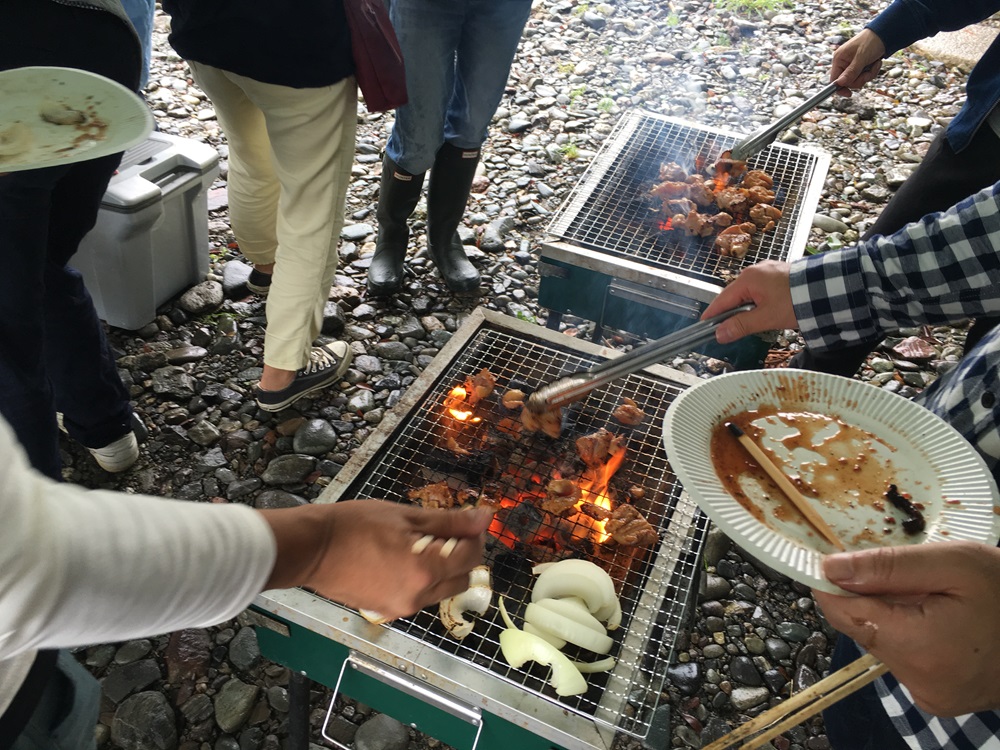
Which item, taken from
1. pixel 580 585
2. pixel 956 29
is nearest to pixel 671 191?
pixel 956 29

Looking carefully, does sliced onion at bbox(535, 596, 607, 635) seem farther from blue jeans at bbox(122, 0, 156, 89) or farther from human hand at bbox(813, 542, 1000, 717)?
blue jeans at bbox(122, 0, 156, 89)

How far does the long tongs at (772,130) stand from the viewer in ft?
12.9

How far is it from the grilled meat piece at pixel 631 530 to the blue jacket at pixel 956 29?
2541mm

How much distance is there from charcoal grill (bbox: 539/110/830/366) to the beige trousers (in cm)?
115

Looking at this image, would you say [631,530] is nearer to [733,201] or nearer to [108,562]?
[108,562]

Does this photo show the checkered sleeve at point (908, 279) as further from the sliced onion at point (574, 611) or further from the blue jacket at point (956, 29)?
the blue jacket at point (956, 29)

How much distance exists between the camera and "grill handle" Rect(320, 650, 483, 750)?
2243 mm

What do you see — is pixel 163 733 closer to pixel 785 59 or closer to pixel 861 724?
pixel 861 724

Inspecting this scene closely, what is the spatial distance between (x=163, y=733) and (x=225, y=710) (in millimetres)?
229

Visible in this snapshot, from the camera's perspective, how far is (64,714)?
178cm

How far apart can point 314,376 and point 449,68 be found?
187 centimetres

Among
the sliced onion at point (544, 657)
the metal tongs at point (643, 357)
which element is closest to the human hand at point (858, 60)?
the metal tongs at point (643, 357)

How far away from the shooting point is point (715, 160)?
4.68 metres

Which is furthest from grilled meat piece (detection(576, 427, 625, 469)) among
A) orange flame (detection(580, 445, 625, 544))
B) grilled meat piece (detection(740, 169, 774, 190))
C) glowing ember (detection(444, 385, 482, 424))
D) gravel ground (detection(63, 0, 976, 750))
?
grilled meat piece (detection(740, 169, 774, 190))
